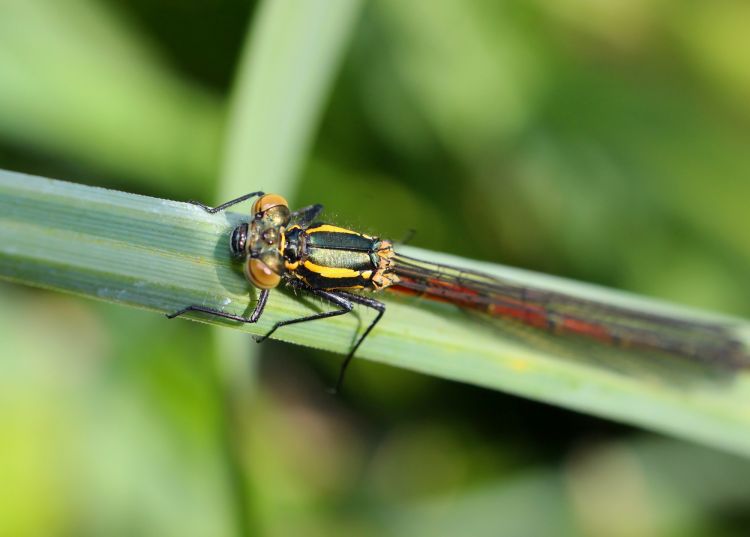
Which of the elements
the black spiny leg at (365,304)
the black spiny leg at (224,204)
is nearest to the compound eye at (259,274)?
the black spiny leg at (224,204)

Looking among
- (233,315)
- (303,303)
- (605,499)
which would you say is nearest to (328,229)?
(303,303)

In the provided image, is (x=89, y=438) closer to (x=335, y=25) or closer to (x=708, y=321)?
(x=335, y=25)

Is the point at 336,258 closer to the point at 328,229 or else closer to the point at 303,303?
the point at 328,229

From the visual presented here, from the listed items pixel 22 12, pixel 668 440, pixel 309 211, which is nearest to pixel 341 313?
pixel 309 211

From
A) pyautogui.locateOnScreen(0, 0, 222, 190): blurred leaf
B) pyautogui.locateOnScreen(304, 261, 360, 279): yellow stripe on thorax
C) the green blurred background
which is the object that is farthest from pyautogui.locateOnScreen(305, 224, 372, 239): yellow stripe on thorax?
pyautogui.locateOnScreen(0, 0, 222, 190): blurred leaf

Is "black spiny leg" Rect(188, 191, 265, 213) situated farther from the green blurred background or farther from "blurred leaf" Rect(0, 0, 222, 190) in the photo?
"blurred leaf" Rect(0, 0, 222, 190)

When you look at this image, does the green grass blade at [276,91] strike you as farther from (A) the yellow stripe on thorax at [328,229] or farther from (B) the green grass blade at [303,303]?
(B) the green grass blade at [303,303]
